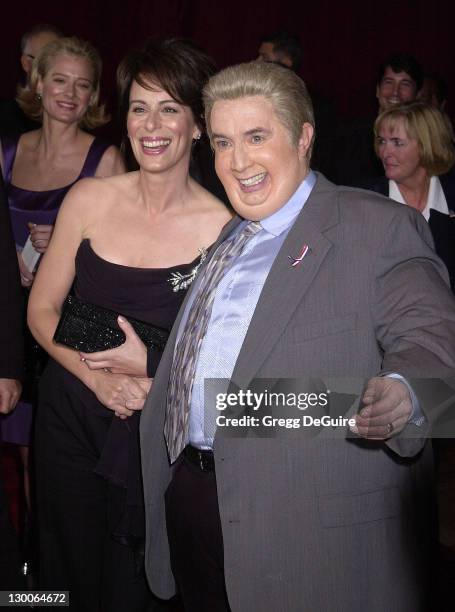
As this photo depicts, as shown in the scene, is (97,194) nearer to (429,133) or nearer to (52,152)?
(52,152)

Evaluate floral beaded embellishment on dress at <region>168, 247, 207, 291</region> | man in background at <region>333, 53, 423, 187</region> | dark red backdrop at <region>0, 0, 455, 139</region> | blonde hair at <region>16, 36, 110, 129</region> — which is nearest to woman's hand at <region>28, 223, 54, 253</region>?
blonde hair at <region>16, 36, 110, 129</region>

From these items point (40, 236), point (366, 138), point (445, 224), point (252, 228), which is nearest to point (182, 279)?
point (252, 228)

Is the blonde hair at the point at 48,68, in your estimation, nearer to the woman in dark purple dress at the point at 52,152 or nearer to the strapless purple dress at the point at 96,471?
the woman in dark purple dress at the point at 52,152

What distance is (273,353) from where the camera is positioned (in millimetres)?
1837

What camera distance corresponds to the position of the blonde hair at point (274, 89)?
2.01 metres

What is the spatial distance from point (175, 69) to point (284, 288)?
0.94 meters

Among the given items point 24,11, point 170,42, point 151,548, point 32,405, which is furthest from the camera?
point 24,11

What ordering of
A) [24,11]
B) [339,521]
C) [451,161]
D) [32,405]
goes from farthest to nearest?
[24,11] < [451,161] < [32,405] < [339,521]

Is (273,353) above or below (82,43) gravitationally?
below

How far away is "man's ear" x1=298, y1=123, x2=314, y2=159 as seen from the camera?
2.06m

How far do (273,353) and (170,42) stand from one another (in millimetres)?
1121

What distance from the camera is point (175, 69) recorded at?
255 centimetres

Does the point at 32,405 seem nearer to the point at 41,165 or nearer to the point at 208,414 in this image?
the point at 41,165

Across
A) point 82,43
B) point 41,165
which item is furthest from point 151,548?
point 82,43
